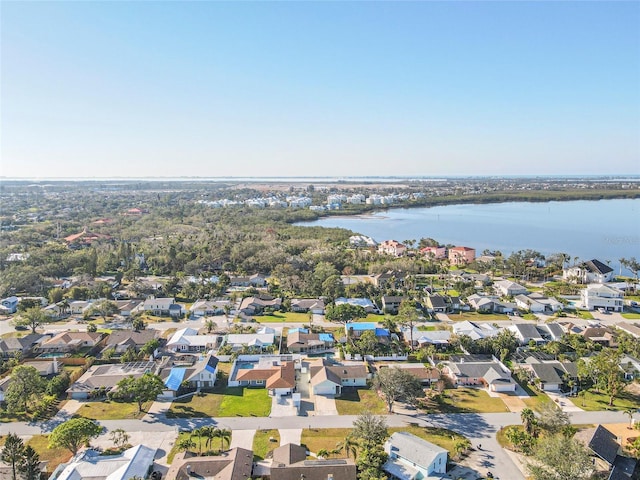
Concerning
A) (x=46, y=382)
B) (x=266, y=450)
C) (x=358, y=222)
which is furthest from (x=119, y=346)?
(x=358, y=222)

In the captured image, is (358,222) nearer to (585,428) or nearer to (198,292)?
(198,292)

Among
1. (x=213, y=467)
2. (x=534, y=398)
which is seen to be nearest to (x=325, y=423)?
(x=213, y=467)

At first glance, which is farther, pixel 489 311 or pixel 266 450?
pixel 489 311

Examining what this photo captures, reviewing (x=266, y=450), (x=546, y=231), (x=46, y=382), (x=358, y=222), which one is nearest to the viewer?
(x=266, y=450)

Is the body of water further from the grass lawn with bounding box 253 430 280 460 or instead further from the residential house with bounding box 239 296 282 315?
the grass lawn with bounding box 253 430 280 460

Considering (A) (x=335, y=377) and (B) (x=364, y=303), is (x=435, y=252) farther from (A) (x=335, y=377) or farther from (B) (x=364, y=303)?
(A) (x=335, y=377)

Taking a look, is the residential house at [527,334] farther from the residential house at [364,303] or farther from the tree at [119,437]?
the tree at [119,437]

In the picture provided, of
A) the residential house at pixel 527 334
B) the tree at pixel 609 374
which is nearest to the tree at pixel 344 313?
the residential house at pixel 527 334
